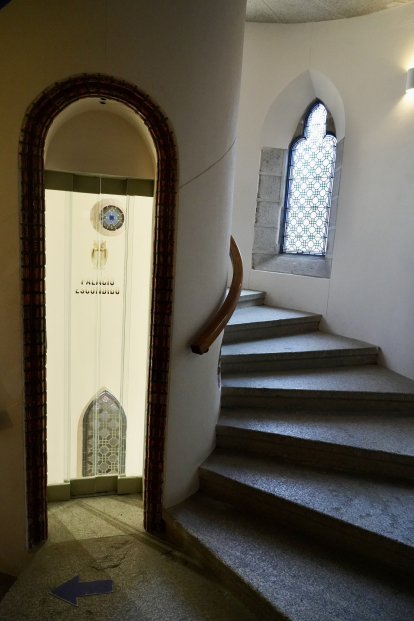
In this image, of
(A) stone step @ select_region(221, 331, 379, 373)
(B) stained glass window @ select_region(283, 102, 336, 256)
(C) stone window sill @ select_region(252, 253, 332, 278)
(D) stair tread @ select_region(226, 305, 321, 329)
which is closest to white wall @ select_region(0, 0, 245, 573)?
(A) stone step @ select_region(221, 331, 379, 373)

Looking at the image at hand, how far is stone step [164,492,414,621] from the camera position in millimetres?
2066

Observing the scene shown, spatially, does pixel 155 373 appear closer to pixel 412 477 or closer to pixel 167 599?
pixel 167 599

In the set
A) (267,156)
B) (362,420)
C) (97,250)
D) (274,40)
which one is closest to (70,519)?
(97,250)

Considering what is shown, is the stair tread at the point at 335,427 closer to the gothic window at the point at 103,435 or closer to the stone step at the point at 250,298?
the gothic window at the point at 103,435

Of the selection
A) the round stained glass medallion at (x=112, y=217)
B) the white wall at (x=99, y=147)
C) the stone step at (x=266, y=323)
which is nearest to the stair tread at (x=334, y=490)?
the stone step at (x=266, y=323)

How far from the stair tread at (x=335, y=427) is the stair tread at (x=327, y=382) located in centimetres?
17

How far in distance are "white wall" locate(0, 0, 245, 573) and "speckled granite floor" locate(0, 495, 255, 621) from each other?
0.25 meters

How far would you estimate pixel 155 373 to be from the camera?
270 cm

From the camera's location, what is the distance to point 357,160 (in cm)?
443

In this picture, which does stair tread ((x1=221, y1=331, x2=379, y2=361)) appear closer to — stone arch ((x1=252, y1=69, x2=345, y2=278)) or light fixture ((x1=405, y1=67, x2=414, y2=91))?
stone arch ((x1=252, y1=69, x2=345, y2=278))

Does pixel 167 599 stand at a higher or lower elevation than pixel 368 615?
lower

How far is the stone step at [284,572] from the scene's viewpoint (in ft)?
6.78

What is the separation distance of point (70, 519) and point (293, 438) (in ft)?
4.89

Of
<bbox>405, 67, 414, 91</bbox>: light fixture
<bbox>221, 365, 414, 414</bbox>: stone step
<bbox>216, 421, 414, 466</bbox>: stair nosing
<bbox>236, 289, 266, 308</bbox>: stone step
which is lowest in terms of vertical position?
<bbox>216, 421, 414, 466</bbox>: stair nosing
